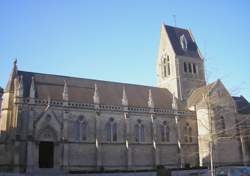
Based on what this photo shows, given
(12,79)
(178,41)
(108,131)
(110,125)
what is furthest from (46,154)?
(178,41)

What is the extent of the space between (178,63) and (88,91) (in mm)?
18616

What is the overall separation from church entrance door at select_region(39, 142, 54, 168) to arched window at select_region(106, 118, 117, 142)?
7.55 meters

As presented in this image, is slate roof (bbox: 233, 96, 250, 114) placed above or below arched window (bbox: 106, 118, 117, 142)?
above

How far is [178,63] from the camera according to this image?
176ft

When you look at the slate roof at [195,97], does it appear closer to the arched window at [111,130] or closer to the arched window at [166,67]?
the arched window at [166,67]

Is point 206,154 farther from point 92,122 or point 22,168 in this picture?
point 22,168

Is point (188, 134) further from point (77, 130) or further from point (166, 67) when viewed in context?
point (77, 130)

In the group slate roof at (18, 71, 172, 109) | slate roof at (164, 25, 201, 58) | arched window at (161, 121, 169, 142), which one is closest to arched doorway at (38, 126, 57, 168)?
slate roof at (18, 71, 172, 109)

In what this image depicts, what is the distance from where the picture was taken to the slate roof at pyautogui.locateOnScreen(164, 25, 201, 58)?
182ft

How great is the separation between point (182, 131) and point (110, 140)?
39.1ft

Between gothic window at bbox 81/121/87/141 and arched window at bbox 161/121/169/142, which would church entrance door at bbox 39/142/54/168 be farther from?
arched window at bbox 161/121/169/142

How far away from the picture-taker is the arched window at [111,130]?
40.5 metres

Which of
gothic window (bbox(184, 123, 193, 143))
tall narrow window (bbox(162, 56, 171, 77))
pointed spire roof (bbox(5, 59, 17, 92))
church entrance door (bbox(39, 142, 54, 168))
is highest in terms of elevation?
tall narrow window (bbox(162, 56, 171, 77))

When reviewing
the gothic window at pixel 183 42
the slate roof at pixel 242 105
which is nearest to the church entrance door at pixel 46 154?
the slate roof at pixel 242 105
